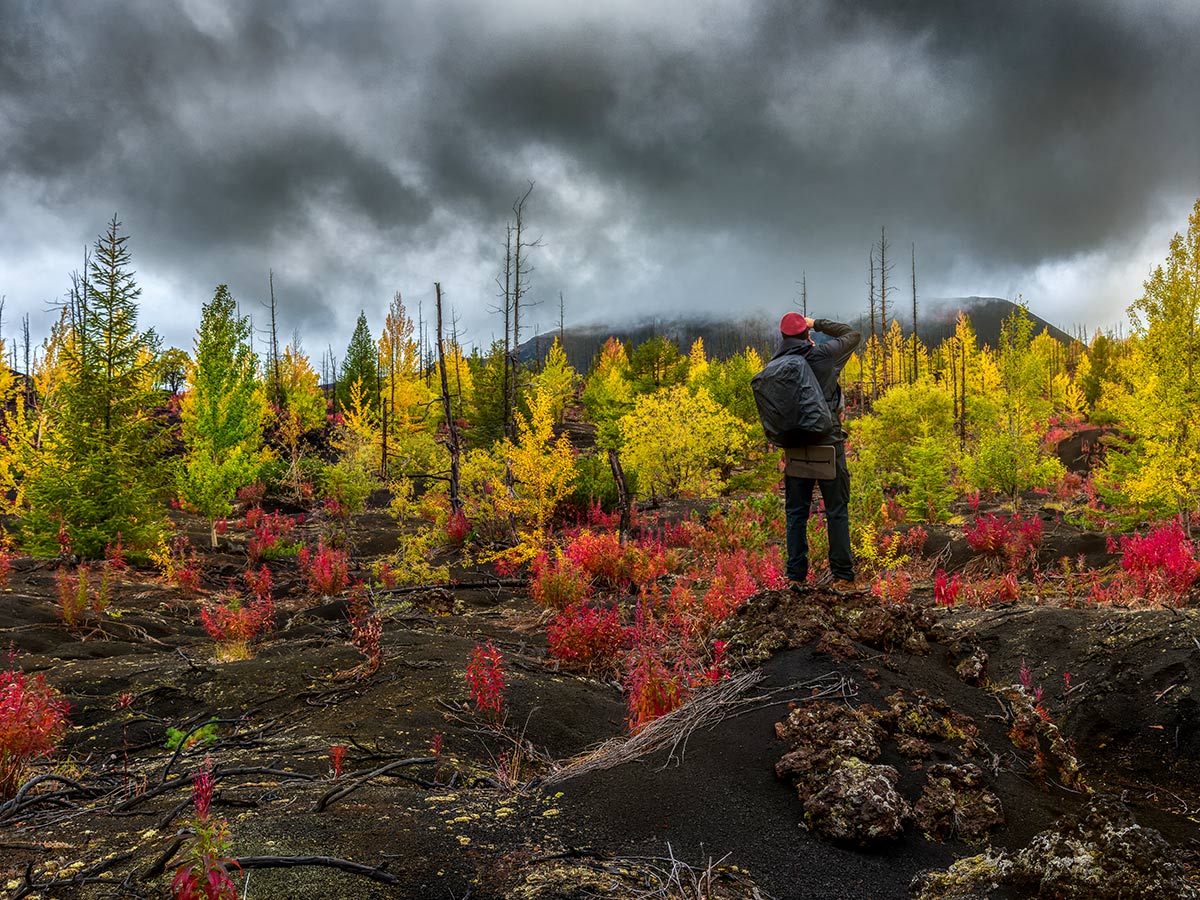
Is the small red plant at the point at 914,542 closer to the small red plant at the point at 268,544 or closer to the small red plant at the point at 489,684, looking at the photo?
the small red plant at the point at 489,684

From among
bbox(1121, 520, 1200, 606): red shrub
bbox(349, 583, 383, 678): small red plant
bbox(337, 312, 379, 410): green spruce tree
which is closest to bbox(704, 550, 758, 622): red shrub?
bbox(349, 583, 383, 678): small red plant

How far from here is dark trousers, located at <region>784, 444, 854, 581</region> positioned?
500cm

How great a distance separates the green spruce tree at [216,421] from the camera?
12.8 m

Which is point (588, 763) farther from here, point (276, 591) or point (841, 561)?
point (276, 591)

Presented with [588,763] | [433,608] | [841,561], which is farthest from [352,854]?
[433,608]

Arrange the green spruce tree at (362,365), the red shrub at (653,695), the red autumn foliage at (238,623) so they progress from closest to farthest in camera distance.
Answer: the red shrub at (653,695) < the red autumn foliage at (238,623) < the green spruce tree at (362,365)

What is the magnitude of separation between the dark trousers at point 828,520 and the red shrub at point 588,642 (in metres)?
1.67

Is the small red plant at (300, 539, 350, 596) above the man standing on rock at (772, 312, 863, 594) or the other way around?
the other way around

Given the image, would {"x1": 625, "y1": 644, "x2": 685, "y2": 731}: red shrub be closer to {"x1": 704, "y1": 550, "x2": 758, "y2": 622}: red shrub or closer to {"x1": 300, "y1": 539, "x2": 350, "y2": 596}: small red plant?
{"x1": 704, "y1": 550, "x2": 758, "y2": 622}: red shrub

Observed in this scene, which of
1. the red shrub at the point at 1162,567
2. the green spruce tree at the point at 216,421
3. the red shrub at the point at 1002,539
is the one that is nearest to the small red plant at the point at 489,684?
the red shrub at the point at 1162,567

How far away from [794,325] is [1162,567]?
4.20m

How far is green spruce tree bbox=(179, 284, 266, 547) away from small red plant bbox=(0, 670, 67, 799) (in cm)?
1036

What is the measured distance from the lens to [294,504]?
21156 millimetres

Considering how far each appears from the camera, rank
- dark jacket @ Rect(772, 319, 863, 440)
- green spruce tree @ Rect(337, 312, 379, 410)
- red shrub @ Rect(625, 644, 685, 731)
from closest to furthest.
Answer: red shrub @ Rect(625, 644, 685, 731) < dark jacket @ Rect(772, 319, 863, 440) < green spruce tree @ Rect(337, 312, 379, 410)
